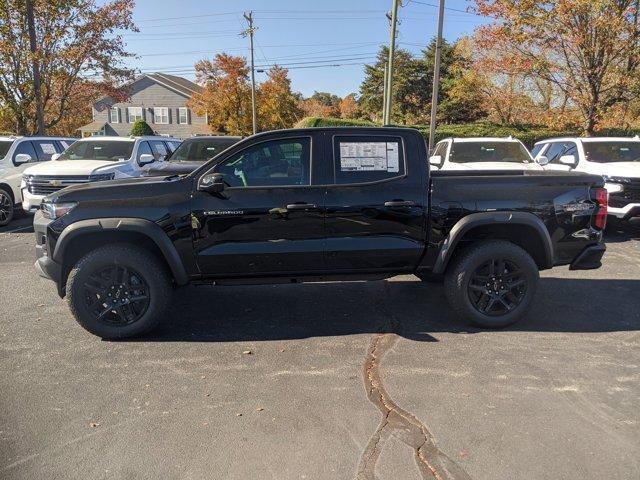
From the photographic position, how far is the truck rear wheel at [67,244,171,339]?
4.34 metres

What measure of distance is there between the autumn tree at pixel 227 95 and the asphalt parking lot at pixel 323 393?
3633cm

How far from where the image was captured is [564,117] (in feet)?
60.0

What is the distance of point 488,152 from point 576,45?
795 centimetres

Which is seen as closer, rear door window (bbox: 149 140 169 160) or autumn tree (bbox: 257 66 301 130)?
rear door window (bbox: 149 140 169 160)

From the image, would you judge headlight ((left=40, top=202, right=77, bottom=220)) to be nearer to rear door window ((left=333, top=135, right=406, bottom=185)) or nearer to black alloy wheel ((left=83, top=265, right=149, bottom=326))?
black alloy wheel ((left=83, top=265, right=149, bottom=326))

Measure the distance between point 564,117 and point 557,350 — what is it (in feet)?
54.2

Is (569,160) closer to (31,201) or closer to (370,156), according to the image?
(370,156)

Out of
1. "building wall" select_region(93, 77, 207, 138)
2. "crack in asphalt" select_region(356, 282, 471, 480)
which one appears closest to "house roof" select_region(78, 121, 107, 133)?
"building wall" select_region(93, 77, 207, 138)

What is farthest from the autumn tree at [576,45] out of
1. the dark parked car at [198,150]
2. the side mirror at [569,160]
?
the dark parked car at [198,150]

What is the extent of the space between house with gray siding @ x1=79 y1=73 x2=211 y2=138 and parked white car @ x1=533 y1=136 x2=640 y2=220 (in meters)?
45.4

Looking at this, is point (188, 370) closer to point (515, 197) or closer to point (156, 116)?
point (515, 197)

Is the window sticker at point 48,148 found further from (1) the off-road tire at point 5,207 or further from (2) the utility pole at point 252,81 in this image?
(2) the utility pole at point 252,81

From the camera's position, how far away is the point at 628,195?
843 cm

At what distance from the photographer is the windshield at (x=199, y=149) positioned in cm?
1038
